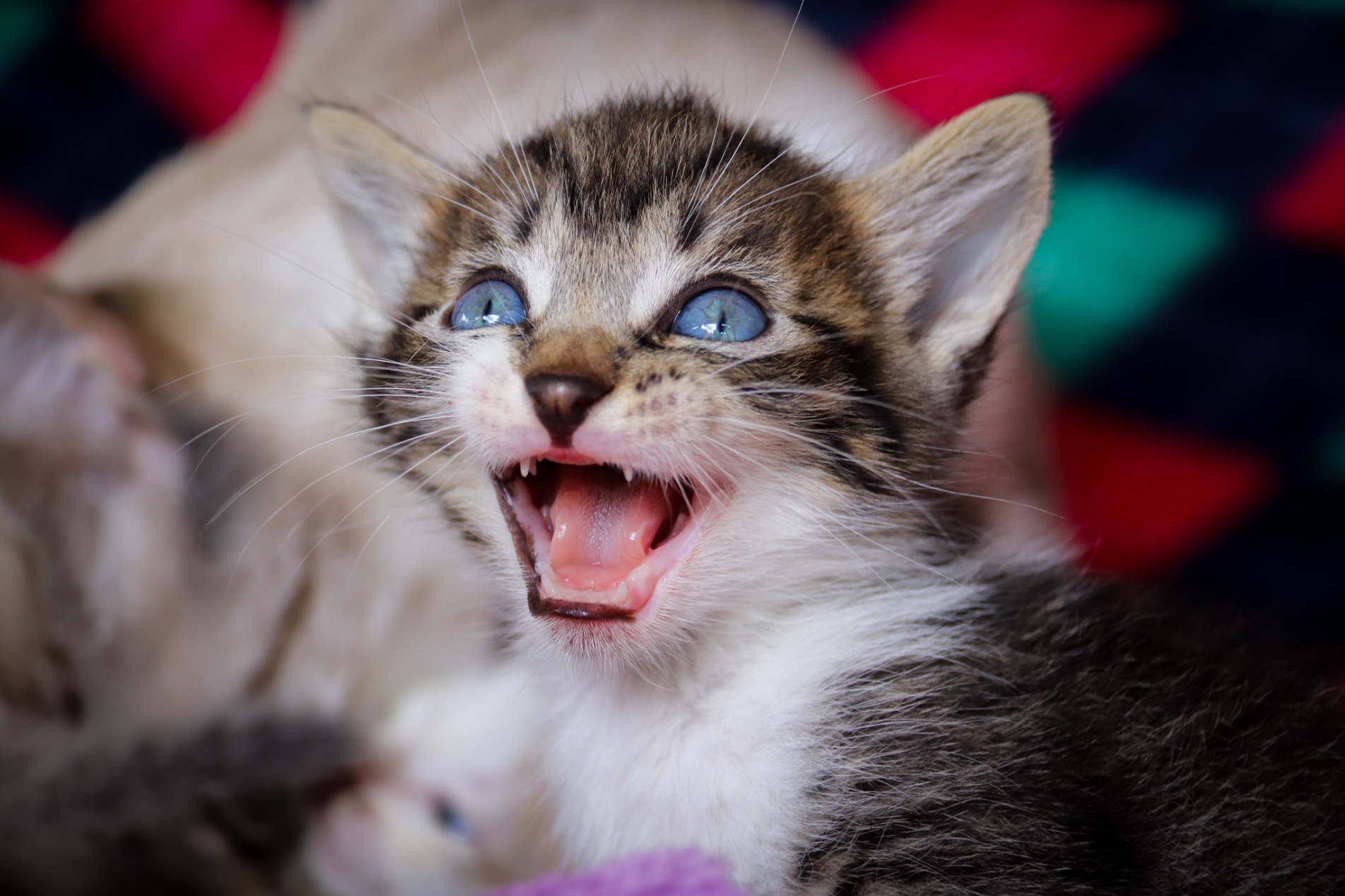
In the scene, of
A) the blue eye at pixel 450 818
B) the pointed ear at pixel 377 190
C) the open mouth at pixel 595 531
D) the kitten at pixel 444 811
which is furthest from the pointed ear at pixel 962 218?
the blue eye at pixel 450 818

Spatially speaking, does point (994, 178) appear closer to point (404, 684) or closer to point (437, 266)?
point (437, 266)

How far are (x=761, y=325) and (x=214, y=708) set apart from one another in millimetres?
684

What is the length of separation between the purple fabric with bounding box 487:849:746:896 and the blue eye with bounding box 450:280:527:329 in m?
0.36

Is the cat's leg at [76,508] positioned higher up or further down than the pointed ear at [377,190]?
further down

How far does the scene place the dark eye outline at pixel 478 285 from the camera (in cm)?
81

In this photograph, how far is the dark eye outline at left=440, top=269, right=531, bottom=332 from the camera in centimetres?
81

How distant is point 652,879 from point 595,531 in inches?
8.6

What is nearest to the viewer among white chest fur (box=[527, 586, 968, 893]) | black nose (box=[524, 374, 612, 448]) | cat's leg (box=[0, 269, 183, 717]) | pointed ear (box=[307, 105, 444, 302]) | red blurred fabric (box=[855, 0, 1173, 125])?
black nose (box=[524, 374, 612, 448])

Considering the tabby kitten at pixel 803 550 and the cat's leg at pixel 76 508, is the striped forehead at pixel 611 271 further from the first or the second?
the cat's leg at pixel 76 508

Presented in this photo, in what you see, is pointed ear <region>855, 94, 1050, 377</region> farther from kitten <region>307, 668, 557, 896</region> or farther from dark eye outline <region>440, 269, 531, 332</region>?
kitten <region>307, 668, 557, 896</region>

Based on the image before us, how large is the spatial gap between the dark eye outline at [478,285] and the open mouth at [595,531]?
0.34ft

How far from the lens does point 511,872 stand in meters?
1.16

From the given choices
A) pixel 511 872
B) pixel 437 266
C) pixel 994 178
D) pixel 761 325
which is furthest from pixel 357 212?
pixel 511 872

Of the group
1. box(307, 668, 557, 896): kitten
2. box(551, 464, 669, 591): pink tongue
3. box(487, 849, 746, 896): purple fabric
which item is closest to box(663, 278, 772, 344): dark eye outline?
box(551, 464, 669, 591): pink tongue
